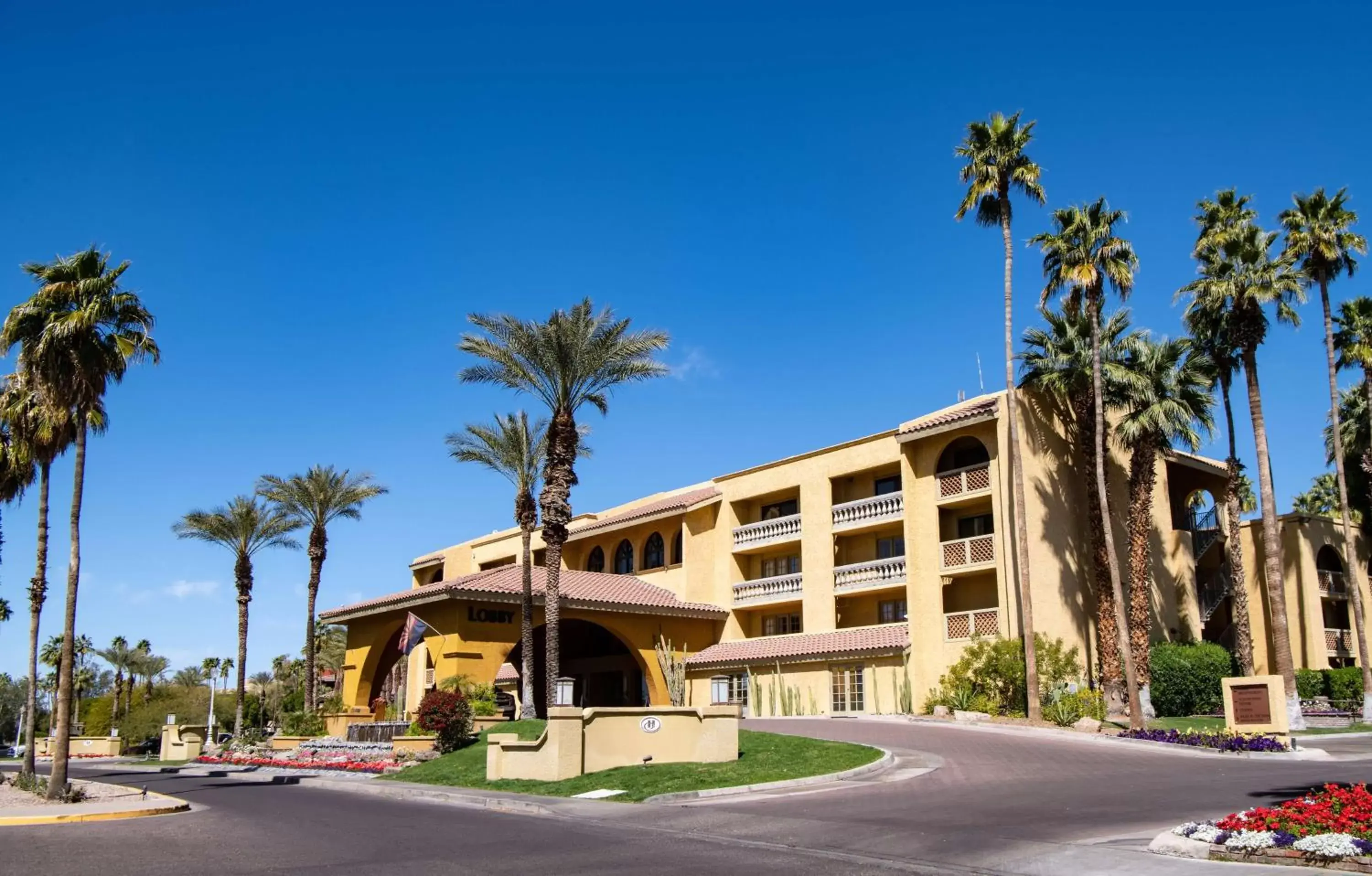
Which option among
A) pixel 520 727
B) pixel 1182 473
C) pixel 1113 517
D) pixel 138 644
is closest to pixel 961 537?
pixel 1113 517

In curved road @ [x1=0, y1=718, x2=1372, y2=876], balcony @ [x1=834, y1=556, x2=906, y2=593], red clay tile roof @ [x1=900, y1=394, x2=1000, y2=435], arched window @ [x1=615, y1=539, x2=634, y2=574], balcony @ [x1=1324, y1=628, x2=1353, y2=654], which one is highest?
red clay tile roof @ [x1=900, y1=394, x2=1000, y2=435]

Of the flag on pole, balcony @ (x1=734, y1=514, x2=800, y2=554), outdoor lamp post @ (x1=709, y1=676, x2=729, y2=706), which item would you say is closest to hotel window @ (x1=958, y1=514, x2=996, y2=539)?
balcony @ (x1=734, y1=514, x2=800, y2=554)

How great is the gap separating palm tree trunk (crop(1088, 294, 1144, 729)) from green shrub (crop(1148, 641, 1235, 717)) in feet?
6.85

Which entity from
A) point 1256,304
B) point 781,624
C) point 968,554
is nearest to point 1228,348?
point 1256,304

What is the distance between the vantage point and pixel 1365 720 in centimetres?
3434

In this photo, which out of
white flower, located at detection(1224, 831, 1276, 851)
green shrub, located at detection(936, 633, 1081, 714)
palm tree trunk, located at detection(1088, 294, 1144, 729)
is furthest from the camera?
green shrub, located at detection(936, 633, 1081, 714)

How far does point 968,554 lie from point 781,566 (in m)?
9.84

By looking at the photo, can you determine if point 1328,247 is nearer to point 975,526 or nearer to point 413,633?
point 975,526

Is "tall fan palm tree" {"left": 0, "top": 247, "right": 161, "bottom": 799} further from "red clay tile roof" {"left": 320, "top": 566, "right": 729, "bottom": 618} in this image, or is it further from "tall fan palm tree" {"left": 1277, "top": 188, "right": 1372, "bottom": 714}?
"tall fan palm tree" {"left": 1277, "top": 188, "right": 1372, "bottom": 714}

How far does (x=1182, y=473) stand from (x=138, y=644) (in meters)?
74.9

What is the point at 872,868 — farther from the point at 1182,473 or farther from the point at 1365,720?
the point at 1182,473

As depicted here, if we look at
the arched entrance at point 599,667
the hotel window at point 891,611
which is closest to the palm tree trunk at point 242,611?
the arched entrance at point 599,667

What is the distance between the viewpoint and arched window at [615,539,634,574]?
4797 centimetres

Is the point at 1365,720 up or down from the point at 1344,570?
down
